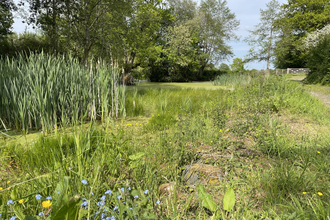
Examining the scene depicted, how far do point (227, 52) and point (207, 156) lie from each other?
22.9m

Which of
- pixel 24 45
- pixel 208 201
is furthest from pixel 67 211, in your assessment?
pixel 24 45

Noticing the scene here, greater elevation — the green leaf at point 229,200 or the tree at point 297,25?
the tree at point 297,25

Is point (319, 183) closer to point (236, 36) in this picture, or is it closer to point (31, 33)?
point (31, 33)

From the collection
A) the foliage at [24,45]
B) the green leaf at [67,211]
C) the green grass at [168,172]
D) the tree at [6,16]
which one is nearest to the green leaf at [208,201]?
the green grass at [168,172]

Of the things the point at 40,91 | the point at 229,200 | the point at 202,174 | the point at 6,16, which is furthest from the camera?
the point at 6,16

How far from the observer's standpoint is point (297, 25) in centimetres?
2400

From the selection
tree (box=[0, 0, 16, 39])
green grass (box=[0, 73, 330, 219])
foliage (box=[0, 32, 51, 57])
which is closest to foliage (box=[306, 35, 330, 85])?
green grass (box=[0, 73, 330, 219])

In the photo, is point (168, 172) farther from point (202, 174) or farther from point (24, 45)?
point (24, 45)

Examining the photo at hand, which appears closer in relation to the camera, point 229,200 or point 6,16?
point 229,200

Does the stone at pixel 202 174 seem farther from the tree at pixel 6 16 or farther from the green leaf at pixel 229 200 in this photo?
the tree at pixel 6 16

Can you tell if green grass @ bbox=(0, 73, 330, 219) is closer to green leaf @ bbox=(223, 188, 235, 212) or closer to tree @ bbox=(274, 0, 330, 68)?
green leaf @ bbox=(223, 188, 235, 212)

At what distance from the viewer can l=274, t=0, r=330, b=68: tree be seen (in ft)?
66.0

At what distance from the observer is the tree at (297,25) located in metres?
20.1

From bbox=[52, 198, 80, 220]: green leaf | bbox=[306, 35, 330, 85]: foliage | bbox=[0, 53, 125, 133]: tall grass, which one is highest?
bbox=[306, 35, 330, 85]: foliage
